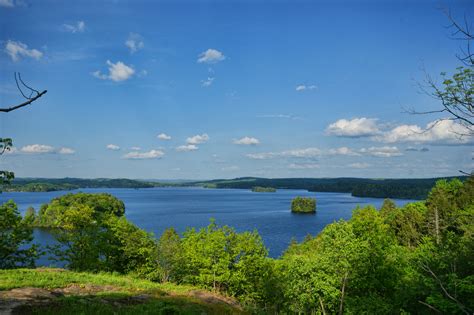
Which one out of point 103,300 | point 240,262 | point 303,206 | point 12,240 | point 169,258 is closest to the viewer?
point 103,300

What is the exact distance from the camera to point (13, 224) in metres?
25.0

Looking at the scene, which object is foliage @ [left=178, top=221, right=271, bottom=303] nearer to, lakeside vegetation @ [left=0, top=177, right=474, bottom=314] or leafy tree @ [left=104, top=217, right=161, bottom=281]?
lakeside vegetation @ [left=0, top=177, right=474, bottom=314]

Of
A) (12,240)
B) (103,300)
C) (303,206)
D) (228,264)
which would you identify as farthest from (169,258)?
(303,206)

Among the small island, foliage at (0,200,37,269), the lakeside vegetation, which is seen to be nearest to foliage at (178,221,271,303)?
the lakeside vegetation

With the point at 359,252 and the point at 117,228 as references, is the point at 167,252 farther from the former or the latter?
the point at 359,252

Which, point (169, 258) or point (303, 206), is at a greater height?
point (169, 258)

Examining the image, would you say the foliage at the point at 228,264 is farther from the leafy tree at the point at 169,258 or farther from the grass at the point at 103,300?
the grass at the point at 103,300

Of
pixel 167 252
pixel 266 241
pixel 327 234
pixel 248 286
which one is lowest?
pixel 266 241

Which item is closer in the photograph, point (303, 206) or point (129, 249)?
point (129, 249)

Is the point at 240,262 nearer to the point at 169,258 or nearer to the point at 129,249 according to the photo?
the point at 169,258

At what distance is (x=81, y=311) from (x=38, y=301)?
170 cm

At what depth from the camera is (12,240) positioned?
81.9 feet

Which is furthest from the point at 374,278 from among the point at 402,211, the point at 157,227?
the point at 157,227

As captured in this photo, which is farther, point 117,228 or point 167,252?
point 117,228
